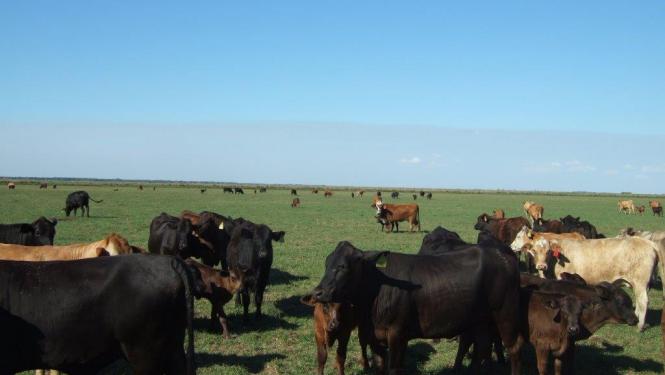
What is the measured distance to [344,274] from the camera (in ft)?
19.9

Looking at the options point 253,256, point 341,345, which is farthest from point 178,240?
point 341,345

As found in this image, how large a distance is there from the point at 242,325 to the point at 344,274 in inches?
190

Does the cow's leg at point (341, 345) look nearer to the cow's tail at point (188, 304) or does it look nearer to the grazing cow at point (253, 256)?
the cow's tail at point (188, 304)

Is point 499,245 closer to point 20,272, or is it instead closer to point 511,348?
point 511,348

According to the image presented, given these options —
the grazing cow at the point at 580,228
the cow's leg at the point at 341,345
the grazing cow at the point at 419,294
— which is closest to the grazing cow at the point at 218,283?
the cow's leg at the point at 341,345


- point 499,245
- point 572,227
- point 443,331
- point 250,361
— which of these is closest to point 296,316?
point 250,361

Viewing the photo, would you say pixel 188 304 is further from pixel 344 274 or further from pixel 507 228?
pixel 507 228

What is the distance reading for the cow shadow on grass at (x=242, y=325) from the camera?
9.77m

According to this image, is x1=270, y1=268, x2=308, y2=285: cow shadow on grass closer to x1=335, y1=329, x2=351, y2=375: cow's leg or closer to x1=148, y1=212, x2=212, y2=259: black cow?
x1=148, y1=212, x2=212, y2=259: black cow

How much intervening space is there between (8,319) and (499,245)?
8.45 metres

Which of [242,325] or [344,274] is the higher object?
[344,274]

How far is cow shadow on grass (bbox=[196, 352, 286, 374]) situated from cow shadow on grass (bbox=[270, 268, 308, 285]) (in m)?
5.77

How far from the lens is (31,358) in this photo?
4.74 m

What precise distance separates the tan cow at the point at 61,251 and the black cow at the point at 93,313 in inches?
164
